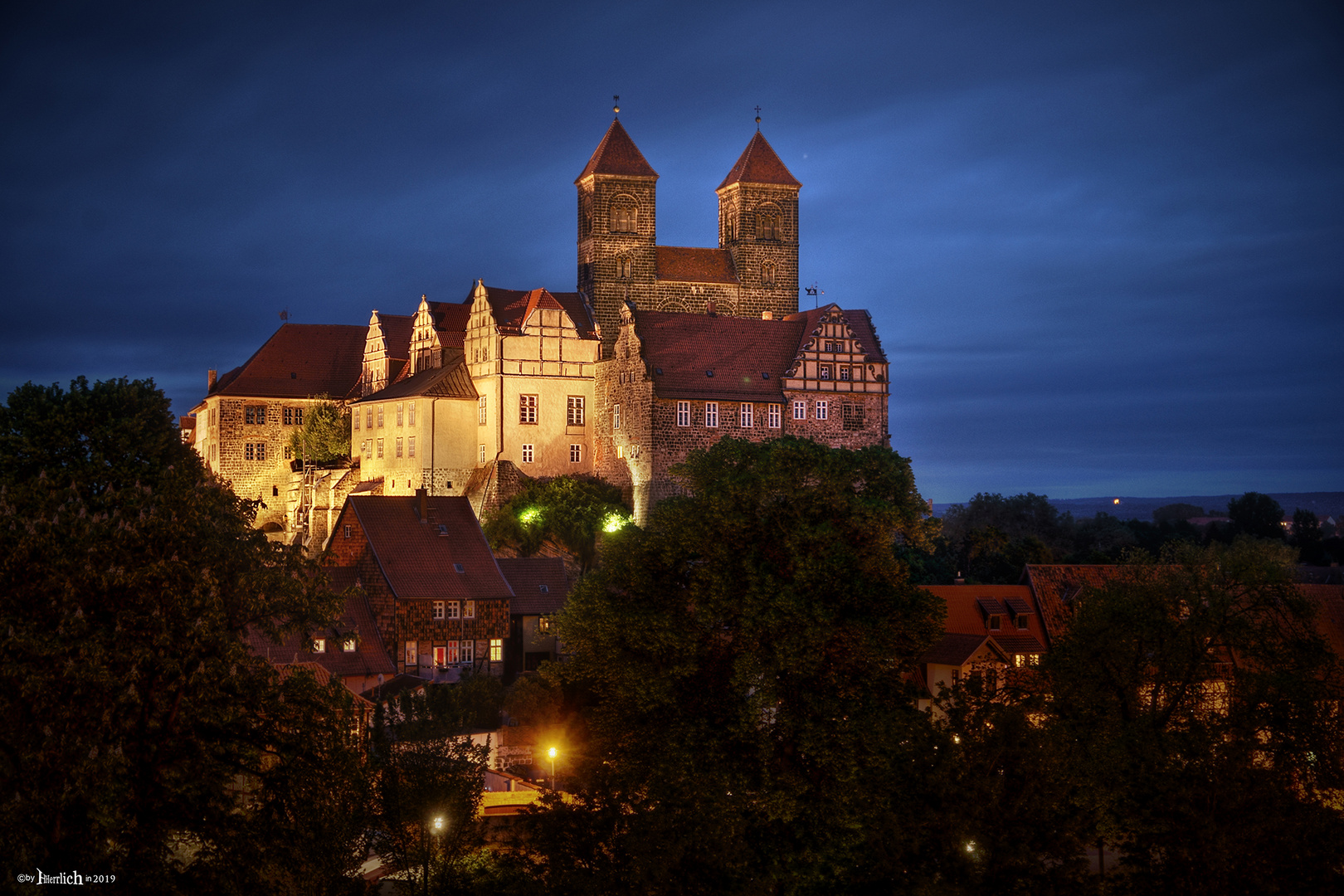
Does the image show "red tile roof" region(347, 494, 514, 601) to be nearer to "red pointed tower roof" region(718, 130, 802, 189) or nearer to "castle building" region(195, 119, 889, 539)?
"castle building" region(195, 119, 889, 539)

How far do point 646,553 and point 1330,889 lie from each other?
15.1 metres

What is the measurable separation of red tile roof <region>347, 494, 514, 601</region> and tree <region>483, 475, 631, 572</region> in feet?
29.4

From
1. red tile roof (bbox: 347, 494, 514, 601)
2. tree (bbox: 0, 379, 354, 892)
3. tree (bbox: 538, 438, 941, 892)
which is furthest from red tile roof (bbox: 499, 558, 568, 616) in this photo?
tree (bbox: 0, 379, 354, 892)

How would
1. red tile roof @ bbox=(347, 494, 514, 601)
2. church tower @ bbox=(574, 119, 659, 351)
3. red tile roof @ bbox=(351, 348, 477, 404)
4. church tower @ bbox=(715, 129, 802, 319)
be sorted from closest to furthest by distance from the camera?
1. red tile roof @ bbox=(347, 494, 514, 601)
2. red tile roof @ bbox=(351, 348, 477, 404)
3. church tower @ bbox=(574, 119, 659, 351)
4. church tower @ bbox=(715, 129, 802, 319)

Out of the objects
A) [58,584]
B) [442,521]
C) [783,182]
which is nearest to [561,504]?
[442,521]

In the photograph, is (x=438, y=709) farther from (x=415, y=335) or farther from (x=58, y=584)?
(x=415, y=335)

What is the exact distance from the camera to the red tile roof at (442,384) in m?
Result: 73.1

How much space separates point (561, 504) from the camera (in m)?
66.6

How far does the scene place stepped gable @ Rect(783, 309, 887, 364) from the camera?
72375 mm

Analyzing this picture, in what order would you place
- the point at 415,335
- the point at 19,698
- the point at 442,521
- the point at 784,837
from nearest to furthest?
the point at 19,698
the point at 784,837
the point at 442,521
the point at 415,335

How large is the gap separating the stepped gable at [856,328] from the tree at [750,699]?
131 ft

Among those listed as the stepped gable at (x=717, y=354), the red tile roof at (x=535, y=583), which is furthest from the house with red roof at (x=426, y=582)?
the stepped gable at (x=717, y=354)

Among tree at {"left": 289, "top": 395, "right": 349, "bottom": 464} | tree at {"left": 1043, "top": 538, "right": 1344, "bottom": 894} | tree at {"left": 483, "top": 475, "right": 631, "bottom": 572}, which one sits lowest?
tree at {"left": 1043, "top": 538, "right": 1344, "bottom": 894}

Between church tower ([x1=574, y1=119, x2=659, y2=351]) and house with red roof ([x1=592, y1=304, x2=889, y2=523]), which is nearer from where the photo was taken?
house with red roof ([x1=592, y1=304, x2=889, y2=523])
